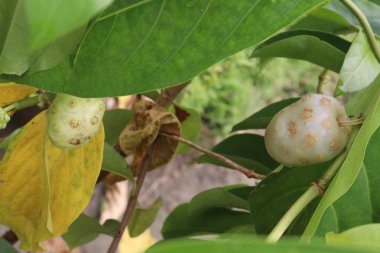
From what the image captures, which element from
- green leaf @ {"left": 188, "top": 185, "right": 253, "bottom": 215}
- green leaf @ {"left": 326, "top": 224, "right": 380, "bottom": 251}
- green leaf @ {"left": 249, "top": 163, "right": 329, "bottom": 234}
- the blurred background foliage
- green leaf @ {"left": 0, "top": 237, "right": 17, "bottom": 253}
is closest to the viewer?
green leaf @ {"left": 326, "top": 224, "right": 380, "bottom": 251}

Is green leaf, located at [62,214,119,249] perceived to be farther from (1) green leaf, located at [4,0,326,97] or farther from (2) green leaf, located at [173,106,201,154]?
(1) green leaf, located at [4,0,326,97]

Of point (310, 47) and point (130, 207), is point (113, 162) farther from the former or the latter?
point (310, 47)

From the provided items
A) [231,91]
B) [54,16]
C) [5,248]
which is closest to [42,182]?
[5,248]

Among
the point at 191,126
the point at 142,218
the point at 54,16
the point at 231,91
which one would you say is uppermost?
the point at 54,16

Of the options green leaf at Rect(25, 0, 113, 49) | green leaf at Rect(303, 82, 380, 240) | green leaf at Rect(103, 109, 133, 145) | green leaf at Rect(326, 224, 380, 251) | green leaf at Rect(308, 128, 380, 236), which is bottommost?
green leaf at Rect(103, 109, 133, 145)

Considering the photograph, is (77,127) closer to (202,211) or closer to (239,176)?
(202,211)

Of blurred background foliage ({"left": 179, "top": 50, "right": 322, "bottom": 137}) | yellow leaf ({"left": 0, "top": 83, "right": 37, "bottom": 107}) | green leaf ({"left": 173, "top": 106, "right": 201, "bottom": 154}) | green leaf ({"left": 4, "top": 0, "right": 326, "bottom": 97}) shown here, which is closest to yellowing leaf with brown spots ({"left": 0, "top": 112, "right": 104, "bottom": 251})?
Answer: yellow leaf ({"left": 0, "top": 83, "right": 37, "bottom": 107})
